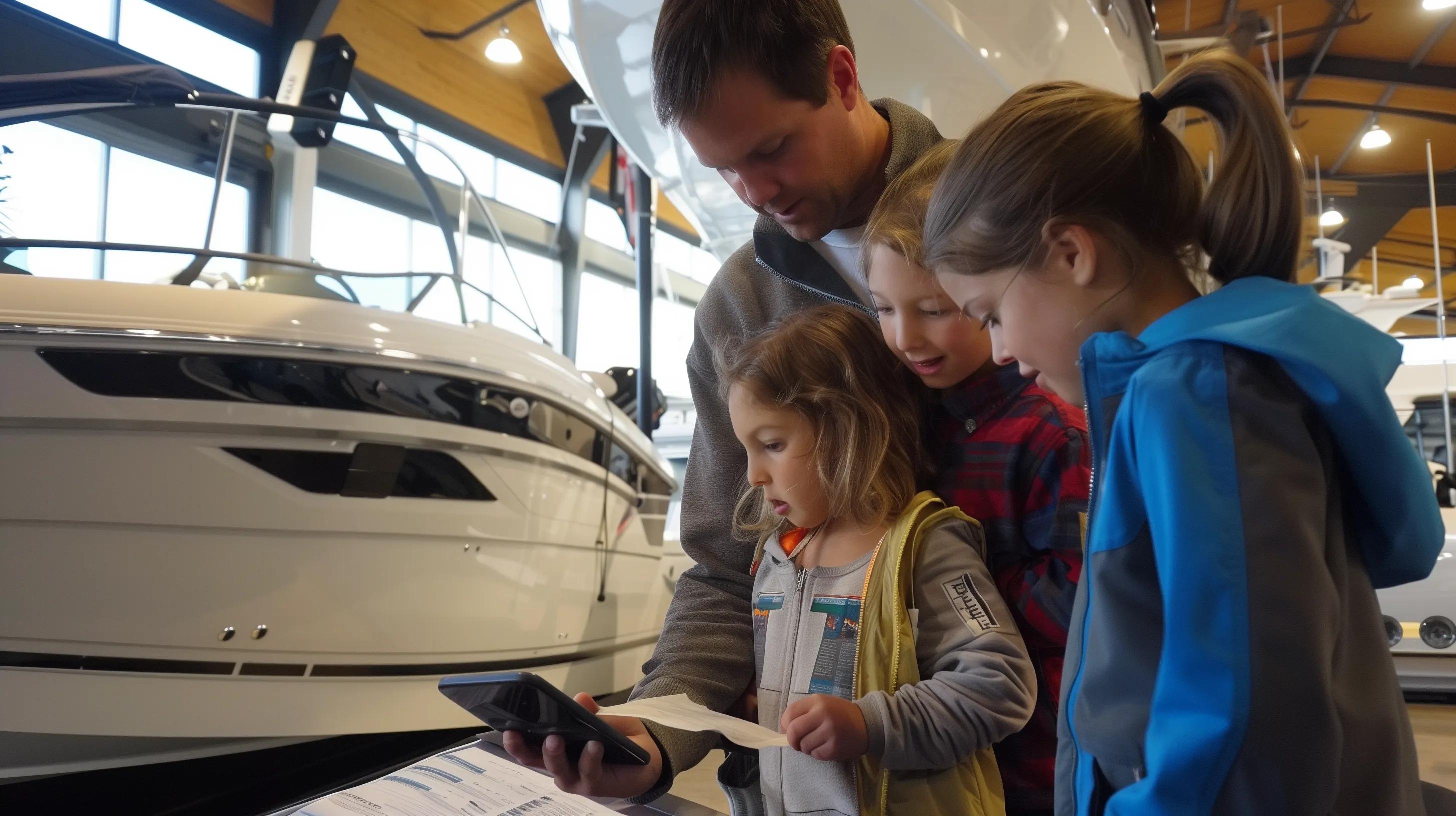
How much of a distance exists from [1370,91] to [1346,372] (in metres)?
5.67

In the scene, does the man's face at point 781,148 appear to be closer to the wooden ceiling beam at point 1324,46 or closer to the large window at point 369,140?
the large window at point 369,140

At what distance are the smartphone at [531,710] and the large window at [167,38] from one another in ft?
17.3

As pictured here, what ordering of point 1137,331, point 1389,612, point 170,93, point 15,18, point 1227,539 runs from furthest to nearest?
point 15,18, point 1389,612, point 170,93, point 1137,331, point 1227,539

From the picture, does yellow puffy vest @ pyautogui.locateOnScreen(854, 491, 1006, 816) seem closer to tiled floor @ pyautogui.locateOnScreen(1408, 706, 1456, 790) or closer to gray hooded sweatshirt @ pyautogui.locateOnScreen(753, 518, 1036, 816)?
gray hooded sweatshirt @ pyautogui.locateOnScreen(753, 518, 1036, 816)

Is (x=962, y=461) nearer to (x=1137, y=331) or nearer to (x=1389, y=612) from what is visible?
(x=1137, y=331)

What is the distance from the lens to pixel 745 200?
1188 millimetres

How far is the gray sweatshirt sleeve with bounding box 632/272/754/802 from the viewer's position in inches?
44.1

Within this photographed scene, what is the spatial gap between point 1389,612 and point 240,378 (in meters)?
3.55

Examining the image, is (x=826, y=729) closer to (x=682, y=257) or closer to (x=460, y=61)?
(x=460, y=61)

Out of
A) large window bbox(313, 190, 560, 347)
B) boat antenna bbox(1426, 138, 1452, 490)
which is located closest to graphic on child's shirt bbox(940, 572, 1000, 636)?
large window bbox(313, 190, 560, 347)

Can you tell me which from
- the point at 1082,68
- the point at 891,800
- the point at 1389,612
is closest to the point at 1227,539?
the point at 891,800

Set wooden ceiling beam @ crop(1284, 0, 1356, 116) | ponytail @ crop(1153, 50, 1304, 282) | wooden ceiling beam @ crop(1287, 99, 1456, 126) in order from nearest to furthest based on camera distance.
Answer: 1. ponytail @ crop(1153, 50, 1304, 282)
2. wooden ceiling beam @ crop(1287, 99, 1456, 126)
3. wooden ceiling beam @ crop(1284, 0, 1356, 116)

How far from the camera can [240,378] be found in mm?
1962

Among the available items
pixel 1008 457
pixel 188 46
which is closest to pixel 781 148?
pixel 1008 457
